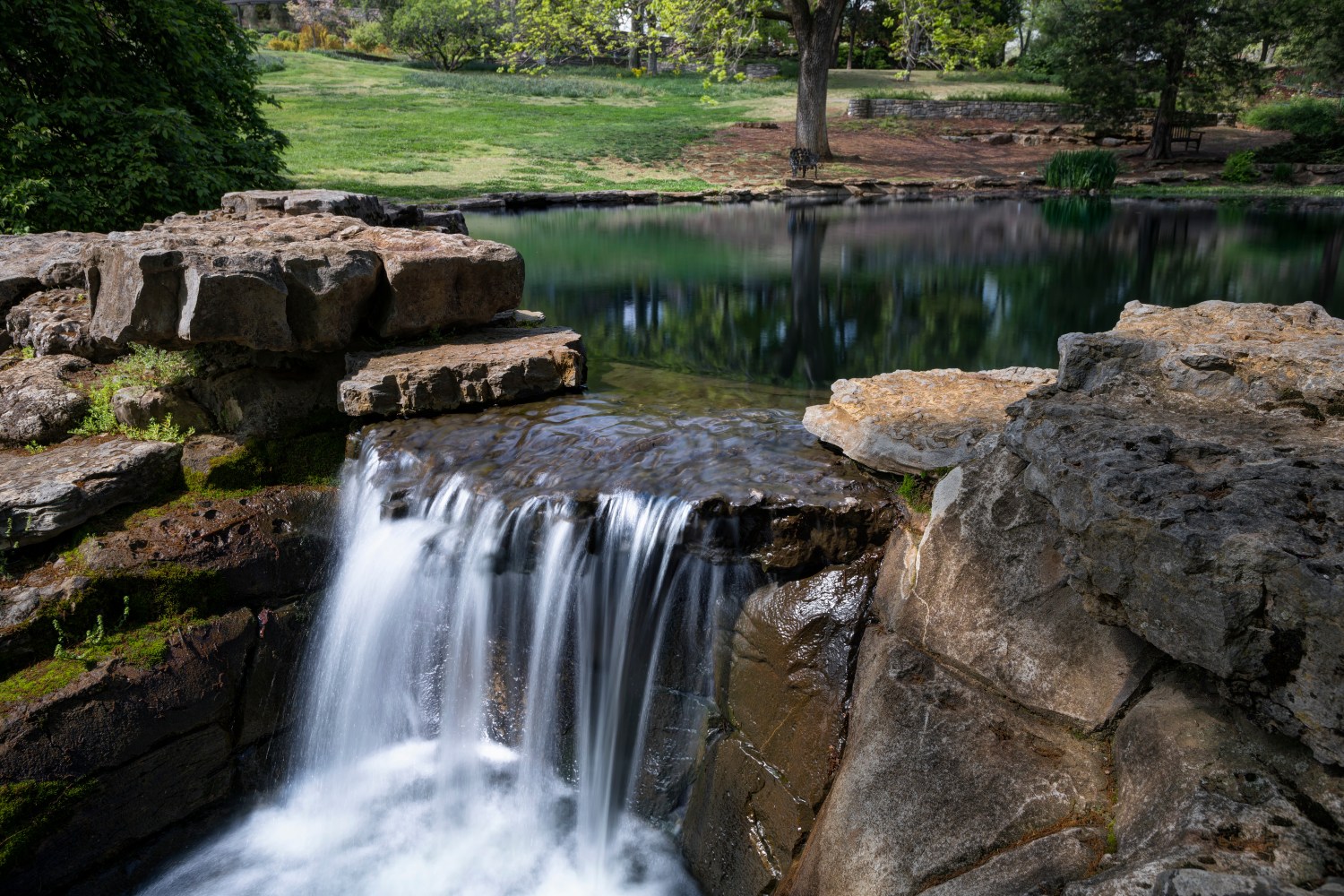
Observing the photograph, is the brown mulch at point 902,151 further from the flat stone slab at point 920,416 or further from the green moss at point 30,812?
the green moss at point 30,812

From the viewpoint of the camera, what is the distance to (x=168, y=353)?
6.55 metres

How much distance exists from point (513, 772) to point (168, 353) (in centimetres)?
387

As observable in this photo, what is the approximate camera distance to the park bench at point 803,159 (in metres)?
27.8

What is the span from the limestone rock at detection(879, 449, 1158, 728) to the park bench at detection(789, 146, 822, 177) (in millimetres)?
25185

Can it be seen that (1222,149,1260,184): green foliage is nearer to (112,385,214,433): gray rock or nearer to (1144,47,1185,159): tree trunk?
(1144,47,1185,159): tree trunk

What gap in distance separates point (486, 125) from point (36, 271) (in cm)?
2968

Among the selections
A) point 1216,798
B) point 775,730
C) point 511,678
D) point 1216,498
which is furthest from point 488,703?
point 1216,498

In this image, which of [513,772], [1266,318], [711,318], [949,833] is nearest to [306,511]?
[513,772]

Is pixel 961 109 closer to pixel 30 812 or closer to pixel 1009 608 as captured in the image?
pixel 1009 608

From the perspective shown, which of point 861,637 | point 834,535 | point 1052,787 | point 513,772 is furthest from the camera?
point 513,772

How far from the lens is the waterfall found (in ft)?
15.7

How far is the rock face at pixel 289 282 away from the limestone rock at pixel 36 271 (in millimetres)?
792

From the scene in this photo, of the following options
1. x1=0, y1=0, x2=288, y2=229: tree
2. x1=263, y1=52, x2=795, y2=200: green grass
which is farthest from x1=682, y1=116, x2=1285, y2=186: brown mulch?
x1=0, y1=0, x2=288, y2=229: tree

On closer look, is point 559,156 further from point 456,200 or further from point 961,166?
point 961,166
